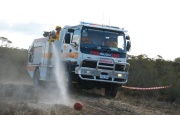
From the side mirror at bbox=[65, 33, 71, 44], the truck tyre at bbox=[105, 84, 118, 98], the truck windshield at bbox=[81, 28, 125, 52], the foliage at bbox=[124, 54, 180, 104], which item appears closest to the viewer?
the truck windshield at bbox=[81, 28, 125, 52]

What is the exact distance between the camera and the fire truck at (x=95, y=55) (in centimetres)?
1733

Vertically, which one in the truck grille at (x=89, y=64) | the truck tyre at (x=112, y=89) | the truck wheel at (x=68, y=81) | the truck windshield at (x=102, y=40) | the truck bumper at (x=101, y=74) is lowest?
the truck tyre at (x=112, y=89)

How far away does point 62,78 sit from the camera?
721 inches

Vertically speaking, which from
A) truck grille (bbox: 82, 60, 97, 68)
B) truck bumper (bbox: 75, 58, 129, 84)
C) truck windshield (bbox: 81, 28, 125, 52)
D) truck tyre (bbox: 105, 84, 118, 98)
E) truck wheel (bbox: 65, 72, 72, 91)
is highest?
truck windshield (bbox: 81, 28, 125, 52)

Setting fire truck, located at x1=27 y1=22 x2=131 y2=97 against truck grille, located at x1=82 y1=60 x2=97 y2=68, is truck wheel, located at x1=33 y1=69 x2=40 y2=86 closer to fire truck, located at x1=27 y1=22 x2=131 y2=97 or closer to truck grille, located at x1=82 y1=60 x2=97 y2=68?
fire truck, located at x1=27 y1=22 x2=131 y2=97

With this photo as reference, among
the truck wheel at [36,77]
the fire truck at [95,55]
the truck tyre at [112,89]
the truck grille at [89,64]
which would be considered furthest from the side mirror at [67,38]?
the truck wheel at [36,77]

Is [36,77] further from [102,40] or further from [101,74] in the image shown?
[102,40]

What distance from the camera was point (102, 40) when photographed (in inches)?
695

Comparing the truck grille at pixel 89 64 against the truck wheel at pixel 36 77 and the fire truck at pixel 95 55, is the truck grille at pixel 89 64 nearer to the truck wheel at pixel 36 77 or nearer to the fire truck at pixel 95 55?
the fire truck at pixel 95 55

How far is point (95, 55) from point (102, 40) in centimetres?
77

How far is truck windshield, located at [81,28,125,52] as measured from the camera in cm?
1745

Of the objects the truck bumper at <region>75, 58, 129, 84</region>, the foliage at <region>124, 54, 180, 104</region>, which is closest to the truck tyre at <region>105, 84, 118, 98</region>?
the truck bumper at <region>75, 58, 129, 84</region>

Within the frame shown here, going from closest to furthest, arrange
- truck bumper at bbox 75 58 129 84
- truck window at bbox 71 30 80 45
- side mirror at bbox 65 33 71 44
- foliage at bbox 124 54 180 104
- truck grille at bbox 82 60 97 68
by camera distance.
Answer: truck bumper at bbox 75 58 129 84
truck grille at bbox 82 60 97 68
truck window at bbox 71 30 80 45
side mirror at bbox 65 33 71 44
foliage at bbox 124 54 180 104

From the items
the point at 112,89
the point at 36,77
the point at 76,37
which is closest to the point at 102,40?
the point at 76,37
